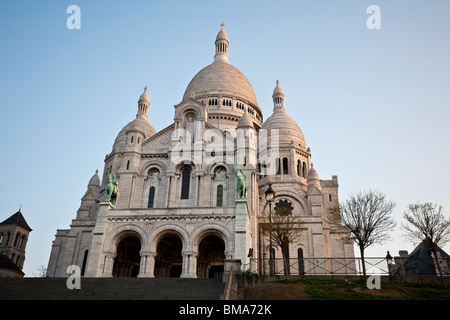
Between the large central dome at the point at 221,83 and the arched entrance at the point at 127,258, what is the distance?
27.1 metres

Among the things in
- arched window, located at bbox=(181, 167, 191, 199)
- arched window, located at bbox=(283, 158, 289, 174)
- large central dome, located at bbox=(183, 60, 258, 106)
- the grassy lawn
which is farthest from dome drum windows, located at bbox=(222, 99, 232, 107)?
the grassy lawn

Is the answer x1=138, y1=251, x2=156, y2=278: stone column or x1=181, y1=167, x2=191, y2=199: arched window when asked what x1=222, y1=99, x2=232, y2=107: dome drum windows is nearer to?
x1=181, y1=167, x2=191, y2=199: arched window

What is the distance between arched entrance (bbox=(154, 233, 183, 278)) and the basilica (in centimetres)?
9

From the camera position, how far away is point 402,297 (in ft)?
63.1

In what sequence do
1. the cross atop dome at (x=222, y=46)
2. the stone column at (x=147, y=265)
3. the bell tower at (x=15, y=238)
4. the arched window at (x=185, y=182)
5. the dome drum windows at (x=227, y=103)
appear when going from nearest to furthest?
the stone column at (x=147, y=265) → the arched window at (x=185, y=182) → the dome drum windows at (x=227, y=103) → the bell tower at (x=15, y=238) → the cross atop dome at (x=222, y=46)

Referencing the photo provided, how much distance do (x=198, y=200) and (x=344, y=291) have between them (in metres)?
18.2

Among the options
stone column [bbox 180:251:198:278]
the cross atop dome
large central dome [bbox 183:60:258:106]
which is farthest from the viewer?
the cross atop dome

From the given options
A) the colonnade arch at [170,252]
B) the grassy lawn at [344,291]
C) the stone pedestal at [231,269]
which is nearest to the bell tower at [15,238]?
the colonnade arch at [170,252]

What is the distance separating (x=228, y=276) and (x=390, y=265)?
1072 centimetres

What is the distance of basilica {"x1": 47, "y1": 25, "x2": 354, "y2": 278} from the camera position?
100ft

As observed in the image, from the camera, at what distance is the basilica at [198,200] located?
100 ft

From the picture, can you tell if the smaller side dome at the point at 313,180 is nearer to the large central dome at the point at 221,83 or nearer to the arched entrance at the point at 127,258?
the large central dome at the point at 221,83

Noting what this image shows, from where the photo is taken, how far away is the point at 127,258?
35031 mm
